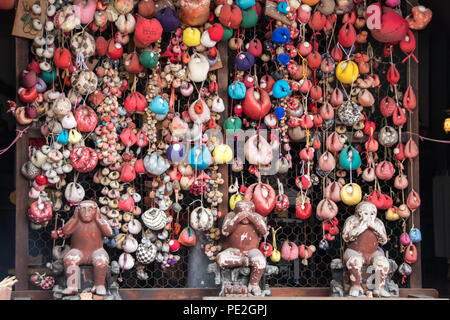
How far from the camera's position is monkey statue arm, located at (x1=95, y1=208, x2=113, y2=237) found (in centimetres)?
336

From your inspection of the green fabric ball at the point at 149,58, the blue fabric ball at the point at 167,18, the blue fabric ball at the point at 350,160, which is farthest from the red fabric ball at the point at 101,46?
the blue fabric ball at the point at 350,160

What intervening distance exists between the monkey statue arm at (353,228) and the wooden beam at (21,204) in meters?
1.71

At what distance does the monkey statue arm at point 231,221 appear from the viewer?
3.39 m

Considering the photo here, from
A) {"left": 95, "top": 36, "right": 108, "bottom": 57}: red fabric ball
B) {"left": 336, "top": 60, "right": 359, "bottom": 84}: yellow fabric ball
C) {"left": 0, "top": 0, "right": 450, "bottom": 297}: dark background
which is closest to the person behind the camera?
{"left": 95, "top": 36, "right": 108, "bottom": 57}: red fabric ball

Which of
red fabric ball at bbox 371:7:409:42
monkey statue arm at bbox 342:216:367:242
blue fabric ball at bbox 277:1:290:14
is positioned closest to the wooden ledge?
monkey statue arm at bbox 342:216:367:242

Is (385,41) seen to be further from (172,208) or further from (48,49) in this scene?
(48,49)

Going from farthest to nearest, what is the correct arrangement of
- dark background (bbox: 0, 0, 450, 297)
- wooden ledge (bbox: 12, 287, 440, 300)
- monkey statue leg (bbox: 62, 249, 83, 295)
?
dark background (bbox: 0, 0, 450, 297) → wooden ledge (bbox: 12, 287, 440, 300) → monkey statue leg (bbox: 62, 249, 83, 295)

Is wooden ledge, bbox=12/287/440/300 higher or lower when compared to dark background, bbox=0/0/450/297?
lower

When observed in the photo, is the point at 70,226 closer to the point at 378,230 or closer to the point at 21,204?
the point at 21,204

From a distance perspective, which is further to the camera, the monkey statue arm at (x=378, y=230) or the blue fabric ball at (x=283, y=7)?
the blue fabric ball at (x=283, y=7)

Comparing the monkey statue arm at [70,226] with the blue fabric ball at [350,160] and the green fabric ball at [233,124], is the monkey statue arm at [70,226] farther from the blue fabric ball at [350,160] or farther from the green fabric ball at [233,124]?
the blue fabric ball at [350,160]

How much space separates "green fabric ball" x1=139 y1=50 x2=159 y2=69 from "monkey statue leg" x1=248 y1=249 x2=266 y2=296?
115cm

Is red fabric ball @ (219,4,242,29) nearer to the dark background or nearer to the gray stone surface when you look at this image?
the dark background

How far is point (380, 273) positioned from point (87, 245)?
4.95ft
